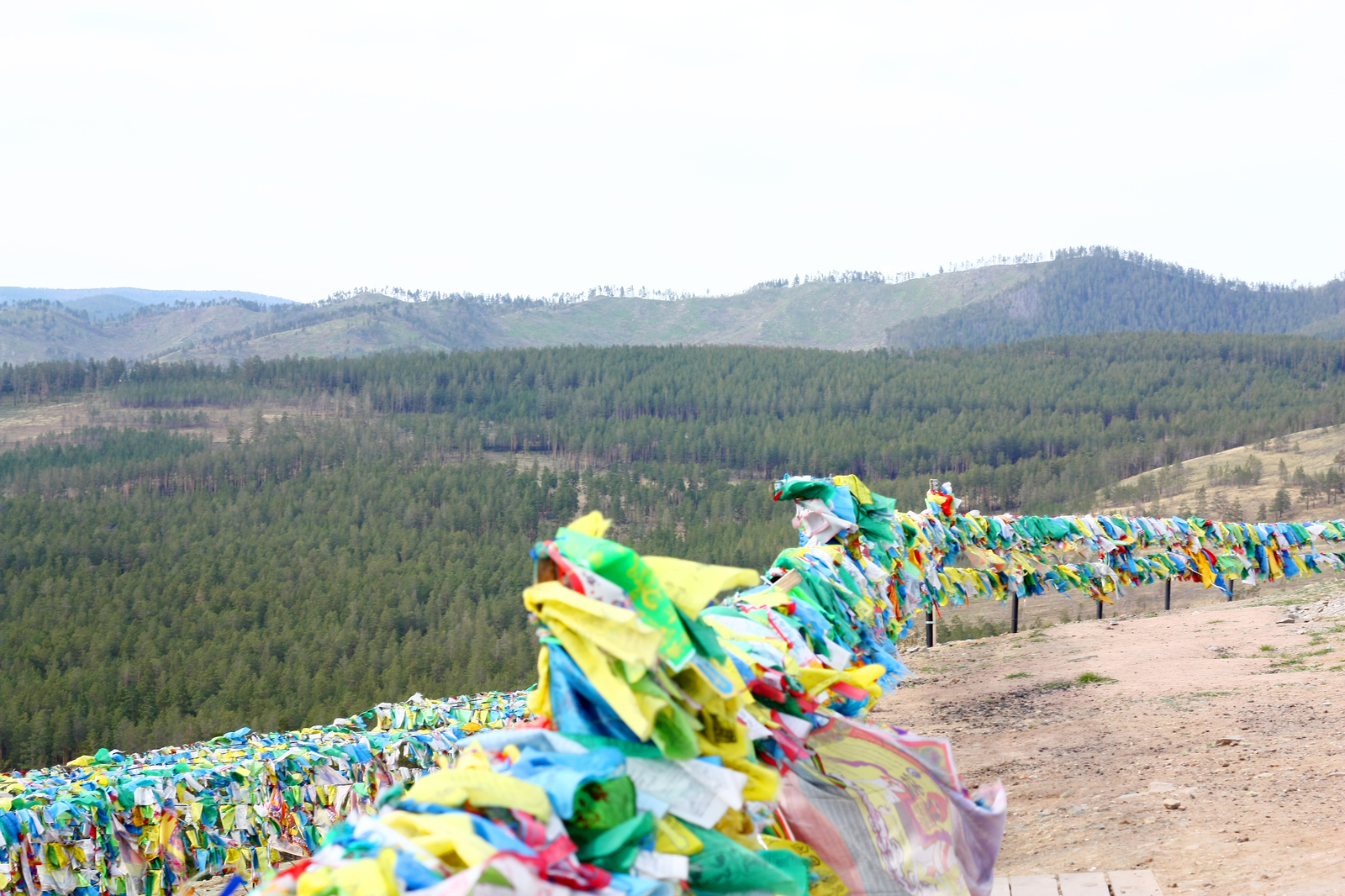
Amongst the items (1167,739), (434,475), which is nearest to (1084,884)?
(1167,739)

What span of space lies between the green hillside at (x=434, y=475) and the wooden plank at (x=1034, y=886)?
42.0 meters

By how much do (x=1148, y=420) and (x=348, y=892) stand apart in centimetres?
12497

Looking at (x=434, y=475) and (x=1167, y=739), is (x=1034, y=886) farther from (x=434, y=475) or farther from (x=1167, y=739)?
(x=434, y=475)

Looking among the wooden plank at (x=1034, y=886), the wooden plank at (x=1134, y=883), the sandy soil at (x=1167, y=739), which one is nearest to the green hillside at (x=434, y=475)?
the sandy soil at (x=1167, y=739)

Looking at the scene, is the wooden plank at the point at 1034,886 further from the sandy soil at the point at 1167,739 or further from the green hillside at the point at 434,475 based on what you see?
the green hillside at the point at 434,475

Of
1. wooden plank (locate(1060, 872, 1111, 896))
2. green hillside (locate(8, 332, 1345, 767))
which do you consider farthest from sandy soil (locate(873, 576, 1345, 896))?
green hillside (locate(8, 332, 1345, 767))

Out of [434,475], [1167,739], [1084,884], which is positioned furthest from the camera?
[434,475]

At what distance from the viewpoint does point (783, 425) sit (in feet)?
431

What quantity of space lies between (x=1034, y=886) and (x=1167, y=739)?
12.4 feet

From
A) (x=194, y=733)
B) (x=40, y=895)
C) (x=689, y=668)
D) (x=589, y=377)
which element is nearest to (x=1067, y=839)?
(x=689, y=668)

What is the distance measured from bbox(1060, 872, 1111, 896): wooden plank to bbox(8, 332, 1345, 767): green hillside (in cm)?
4203

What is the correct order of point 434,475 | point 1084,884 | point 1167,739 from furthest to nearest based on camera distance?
point 434,475 < point 1167,739 < point 1084,884

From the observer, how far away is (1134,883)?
16.1 ft

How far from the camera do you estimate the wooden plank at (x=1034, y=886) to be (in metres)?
4.78
